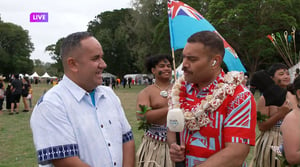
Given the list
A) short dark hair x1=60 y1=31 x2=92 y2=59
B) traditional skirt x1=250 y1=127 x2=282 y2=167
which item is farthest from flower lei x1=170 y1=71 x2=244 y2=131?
traditional skirt x1=250 y1=127 x2=282 y2=167

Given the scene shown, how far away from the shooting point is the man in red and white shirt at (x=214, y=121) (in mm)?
2348

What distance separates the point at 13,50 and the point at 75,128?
3034 inches

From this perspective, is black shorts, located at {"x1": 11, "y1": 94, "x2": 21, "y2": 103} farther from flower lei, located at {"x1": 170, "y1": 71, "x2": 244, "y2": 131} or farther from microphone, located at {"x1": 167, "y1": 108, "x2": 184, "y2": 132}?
microphone, located at {"x1": 167, "y1": 108, "x2": 184, "y2": 132}

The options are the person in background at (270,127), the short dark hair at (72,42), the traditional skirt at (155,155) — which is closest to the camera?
the short dark hair at (72,42)

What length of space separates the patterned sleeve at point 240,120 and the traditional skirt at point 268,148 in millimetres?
2923

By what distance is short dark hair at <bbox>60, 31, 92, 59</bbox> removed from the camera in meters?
2.44

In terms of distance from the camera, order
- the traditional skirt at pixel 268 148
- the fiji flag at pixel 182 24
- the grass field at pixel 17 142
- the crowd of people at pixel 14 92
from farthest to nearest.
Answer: the crowd of people at pixel 14 92 → the grass field at pixel 17 142 → the traditional skirt at pixel 268 148 → the fiji flag at pixel 182 24

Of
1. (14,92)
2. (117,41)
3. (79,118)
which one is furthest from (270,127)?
(117,41)

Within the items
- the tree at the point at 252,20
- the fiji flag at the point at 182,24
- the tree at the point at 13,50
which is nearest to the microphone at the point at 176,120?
the fiji flag at the point at 182,24

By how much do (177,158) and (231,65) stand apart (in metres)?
2.00

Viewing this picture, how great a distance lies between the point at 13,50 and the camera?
238 feet

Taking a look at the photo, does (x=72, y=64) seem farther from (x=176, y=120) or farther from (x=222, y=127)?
(x=222, y=127)

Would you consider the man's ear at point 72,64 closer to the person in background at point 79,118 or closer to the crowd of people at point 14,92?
the person in background at point 79,118

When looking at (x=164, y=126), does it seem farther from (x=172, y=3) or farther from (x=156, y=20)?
(x=156, y=20)
